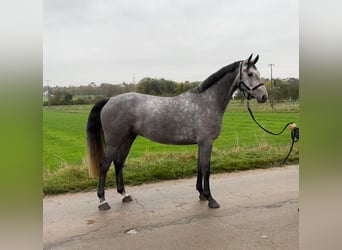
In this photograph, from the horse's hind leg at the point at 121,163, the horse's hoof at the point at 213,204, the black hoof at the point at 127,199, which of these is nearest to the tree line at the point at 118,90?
the horse's hind leg at the point at 121,163

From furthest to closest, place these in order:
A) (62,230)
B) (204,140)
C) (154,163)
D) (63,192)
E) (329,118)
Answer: (154,163), (63,192), (204,140), (62,230), (329,118)

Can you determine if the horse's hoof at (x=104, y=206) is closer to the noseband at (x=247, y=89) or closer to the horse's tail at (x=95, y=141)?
the horse's tail at (x=95, y=141)

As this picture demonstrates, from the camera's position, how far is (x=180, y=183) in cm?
442

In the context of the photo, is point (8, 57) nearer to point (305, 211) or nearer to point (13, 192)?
point (13, 192)

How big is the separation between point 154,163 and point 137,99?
1749 millimetres

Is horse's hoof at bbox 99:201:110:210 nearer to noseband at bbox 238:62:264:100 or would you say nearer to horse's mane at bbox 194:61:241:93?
horse's mane at bbox 194:61:241:93

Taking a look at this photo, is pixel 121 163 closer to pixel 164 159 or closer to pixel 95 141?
pixel 95 141

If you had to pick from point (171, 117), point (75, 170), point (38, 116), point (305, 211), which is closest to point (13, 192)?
point (38, 116)

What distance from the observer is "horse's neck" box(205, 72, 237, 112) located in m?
3.62

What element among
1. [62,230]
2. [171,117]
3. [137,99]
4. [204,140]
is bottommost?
[62,230]

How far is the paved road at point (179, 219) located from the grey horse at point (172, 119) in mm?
289

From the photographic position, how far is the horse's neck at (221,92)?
3.62 metres

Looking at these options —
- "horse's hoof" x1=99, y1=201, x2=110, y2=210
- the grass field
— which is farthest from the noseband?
"horse's hoof" x1=99, y1=201, x2=110, y2=210

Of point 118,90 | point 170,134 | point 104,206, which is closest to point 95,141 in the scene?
point 104,206
